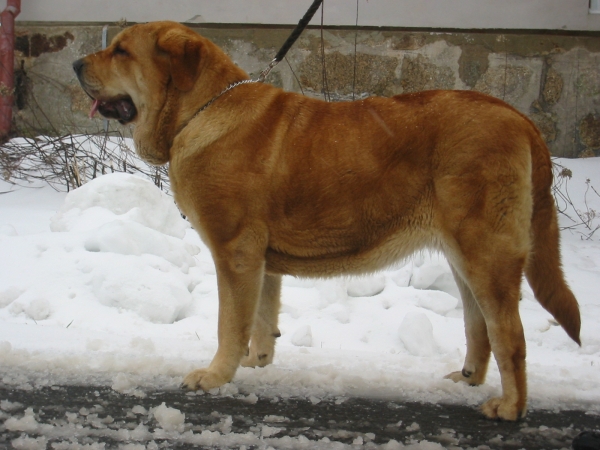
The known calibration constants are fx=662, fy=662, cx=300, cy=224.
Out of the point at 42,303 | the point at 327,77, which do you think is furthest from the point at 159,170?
the point at 42,303

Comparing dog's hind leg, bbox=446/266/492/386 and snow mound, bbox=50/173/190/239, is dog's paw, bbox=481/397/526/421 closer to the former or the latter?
dog's hind leg, bbox=446/266/492/386

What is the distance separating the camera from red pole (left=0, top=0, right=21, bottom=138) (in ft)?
26.0

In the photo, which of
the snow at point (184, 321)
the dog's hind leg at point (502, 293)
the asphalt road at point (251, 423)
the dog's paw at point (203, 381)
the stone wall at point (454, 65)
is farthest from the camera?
the stone wall at point (454, 65)

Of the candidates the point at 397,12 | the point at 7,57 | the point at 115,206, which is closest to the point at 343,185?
the point at 115,206

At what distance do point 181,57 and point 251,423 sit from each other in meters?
1.87

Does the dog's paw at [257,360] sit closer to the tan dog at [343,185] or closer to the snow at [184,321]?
the snow at [184,321]

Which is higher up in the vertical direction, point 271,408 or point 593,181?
point 593,181

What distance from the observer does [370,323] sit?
5227 millimetres

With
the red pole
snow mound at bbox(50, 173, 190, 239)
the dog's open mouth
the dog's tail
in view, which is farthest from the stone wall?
the dog's tail

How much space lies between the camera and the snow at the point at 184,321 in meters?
3.44

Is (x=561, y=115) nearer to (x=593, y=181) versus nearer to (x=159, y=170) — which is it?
(x=593, y=181)

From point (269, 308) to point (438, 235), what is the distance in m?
1.13

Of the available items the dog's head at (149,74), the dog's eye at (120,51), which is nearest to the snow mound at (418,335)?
the dog's head at (149,74)

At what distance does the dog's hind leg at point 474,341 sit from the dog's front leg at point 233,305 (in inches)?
42.6
